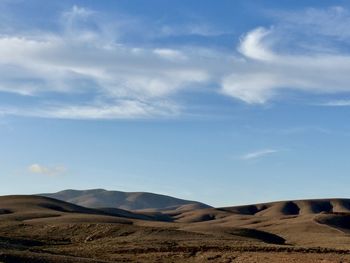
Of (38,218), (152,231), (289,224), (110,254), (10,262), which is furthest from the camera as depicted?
(289,224)

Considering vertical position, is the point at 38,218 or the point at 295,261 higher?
the point at 38,218

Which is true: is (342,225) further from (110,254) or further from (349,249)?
(110,254)

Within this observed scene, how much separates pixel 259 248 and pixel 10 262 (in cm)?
2428

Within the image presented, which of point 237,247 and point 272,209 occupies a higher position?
point 272,209

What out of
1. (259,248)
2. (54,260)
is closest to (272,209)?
(259,248)

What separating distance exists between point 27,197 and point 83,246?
70.4m

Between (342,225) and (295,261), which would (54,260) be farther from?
(342,225)

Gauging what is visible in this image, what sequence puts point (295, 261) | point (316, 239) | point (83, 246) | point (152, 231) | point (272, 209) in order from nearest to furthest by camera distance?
point (295, 261) < point (83, 246) < point (152, 231) < point (316, 239) < point (272, 209)

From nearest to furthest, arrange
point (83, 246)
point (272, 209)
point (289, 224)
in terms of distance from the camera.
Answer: point (83, 246)
point (289, 224)
point (272, 209)

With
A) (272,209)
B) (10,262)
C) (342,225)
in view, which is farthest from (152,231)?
(272,209)

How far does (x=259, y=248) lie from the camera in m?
55.2

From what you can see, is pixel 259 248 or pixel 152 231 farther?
pixel 152 231

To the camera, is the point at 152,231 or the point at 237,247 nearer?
the point at 237,247

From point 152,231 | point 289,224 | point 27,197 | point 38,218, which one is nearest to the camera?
point 152,231
